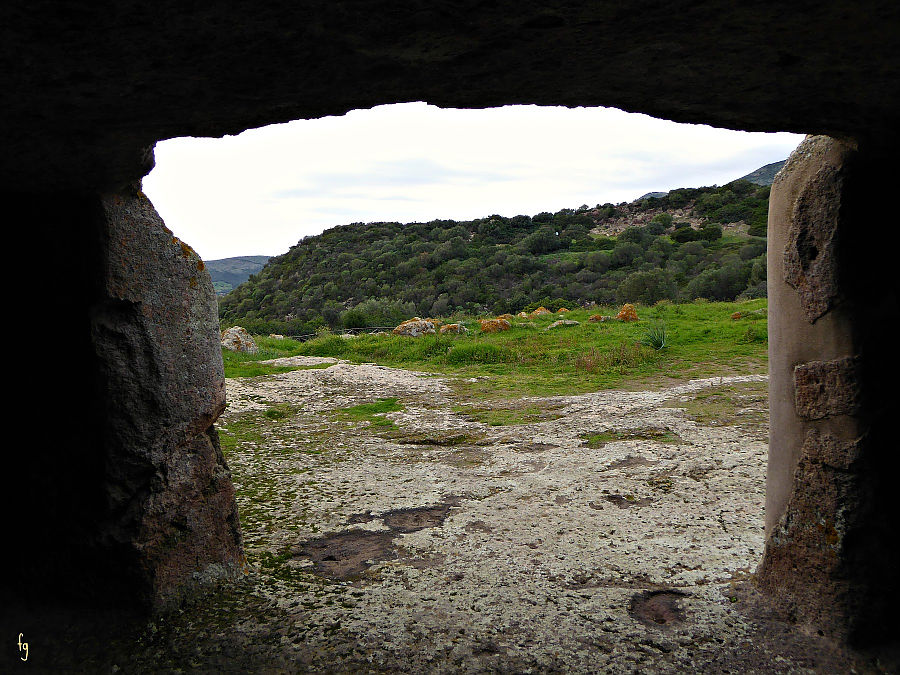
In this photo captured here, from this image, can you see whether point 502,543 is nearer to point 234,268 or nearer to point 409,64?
point 409,64

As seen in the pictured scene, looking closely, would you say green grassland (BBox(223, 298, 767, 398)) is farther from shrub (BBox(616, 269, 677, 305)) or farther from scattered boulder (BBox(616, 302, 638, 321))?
shrub (BBox(616, 269, 677, 305))

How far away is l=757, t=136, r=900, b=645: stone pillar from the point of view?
2.65 meters

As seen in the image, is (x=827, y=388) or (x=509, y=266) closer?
(x=827, y=388)

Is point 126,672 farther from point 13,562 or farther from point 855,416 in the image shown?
point 855,416

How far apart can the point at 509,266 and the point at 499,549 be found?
2723 centimetres

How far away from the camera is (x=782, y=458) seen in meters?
3.04

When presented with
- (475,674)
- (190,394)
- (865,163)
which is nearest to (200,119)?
(190,394)

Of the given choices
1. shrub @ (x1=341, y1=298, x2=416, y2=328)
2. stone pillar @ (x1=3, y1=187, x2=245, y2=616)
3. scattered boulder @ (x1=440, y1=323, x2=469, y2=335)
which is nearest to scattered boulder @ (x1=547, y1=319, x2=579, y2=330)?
scattered boulder @ (x1=440, y1=323, x2=469, y2=335)

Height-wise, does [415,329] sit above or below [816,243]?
below

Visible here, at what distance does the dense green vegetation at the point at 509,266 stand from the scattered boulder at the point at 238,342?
9.21 m

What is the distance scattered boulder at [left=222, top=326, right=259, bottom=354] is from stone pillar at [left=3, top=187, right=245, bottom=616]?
359 inches

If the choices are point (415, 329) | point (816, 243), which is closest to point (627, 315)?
point (415, 329)

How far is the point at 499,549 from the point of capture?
384 centimetres

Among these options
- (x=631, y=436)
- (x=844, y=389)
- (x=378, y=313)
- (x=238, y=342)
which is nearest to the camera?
(x=844, y=389)
